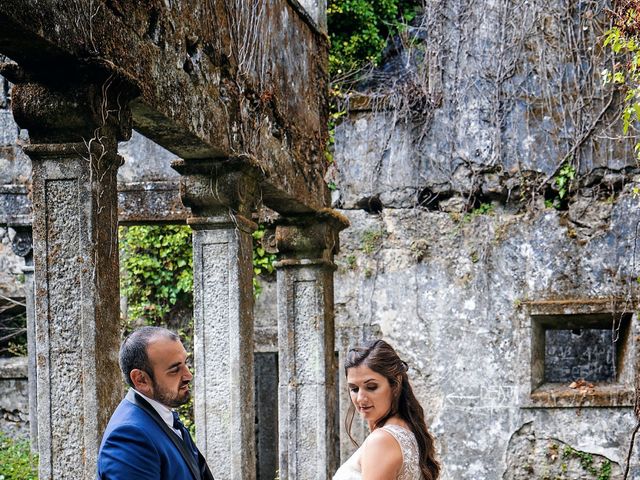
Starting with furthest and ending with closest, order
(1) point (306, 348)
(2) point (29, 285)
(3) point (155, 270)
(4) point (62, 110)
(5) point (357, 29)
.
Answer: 1. (5) point (357, 29)
2. (3) point (155, 270)
3. (2) point (29, 285)
4. (1) point (306, 348)
5. (4) point (62, 110)

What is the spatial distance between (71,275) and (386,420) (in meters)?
1.45

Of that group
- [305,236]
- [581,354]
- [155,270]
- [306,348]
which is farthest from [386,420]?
[155,270]

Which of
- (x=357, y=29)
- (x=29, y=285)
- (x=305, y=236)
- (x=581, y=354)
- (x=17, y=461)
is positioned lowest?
(x=17, y=461)

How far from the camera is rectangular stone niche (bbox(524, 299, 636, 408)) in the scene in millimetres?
8539

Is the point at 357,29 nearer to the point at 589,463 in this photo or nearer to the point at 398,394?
the point at 589,463

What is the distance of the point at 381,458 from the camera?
3.07 metres

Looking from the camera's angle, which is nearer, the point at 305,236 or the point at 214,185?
the point at 214,185

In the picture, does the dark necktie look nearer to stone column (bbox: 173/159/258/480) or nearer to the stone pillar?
stone column (bbox: 173/159/258/480)

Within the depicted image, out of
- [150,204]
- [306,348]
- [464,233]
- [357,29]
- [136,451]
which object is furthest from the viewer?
[357,29]

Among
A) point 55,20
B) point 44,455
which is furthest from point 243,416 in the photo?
point 55,20

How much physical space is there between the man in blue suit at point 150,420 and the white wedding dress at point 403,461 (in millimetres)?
572

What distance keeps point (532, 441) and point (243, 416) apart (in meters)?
4.21

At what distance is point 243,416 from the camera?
18.2ft

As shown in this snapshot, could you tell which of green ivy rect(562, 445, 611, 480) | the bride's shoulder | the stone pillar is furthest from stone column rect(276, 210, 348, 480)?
the bride's shoulder
